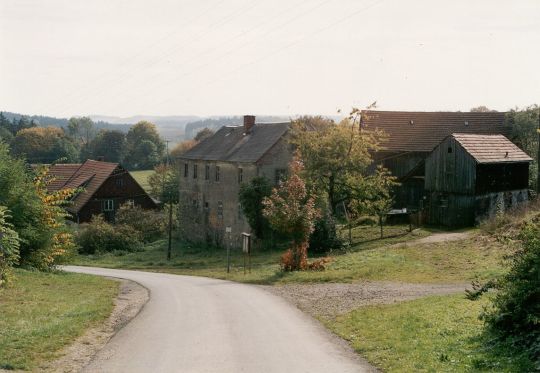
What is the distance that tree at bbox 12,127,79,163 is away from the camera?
122 metres

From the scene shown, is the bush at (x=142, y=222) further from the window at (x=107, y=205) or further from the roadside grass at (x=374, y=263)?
the roadside grass at (x=374, y=263)

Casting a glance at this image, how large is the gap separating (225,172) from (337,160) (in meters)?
13.3

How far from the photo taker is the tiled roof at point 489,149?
140 feet

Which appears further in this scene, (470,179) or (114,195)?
(114,195)

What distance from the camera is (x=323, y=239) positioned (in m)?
40.4

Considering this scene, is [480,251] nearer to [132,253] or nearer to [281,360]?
[281,360]

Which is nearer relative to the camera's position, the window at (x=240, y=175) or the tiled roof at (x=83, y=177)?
the window at (x=240, y=175)

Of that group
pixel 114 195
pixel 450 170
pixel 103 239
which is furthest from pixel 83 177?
pixel 450 170

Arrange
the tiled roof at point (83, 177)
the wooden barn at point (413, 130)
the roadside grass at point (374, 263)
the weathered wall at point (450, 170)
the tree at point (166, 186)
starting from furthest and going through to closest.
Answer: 1. the tree at point (166, 186)
2. the tiled roof at point (83, 177)
3. the wooden barn at point (413, 130)
4. the weathered wall at point (450, 170)
5. the roadside grass at point (374, 263)

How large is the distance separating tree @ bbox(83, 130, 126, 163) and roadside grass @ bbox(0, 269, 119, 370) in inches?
4232

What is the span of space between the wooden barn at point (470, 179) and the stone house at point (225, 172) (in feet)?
40.7

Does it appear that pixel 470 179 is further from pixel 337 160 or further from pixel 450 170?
pixel 337 160

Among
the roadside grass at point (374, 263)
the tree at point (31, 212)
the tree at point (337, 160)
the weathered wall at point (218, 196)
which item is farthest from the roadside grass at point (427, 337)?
the weathered wall at point (218, 196)

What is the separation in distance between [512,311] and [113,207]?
5671 cm
